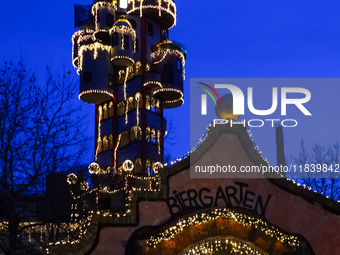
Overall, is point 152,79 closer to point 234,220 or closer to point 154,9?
point 154,9

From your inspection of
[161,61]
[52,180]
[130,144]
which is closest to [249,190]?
[52,180]

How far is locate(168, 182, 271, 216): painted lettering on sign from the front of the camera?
14.0 meters

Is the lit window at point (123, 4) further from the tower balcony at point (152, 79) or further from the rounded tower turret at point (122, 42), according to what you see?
the tower balcony at point (152, 79)

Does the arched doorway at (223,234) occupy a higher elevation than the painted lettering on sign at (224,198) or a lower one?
lower

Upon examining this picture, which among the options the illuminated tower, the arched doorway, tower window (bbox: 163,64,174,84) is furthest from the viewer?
tower window (bbox: 163,64,174,84)

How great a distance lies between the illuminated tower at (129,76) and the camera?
3884cm

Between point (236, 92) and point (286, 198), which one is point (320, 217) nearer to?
point (286, 198)

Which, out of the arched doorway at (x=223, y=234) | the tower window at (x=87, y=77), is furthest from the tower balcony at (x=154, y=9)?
the arched doorway at (x=223, y=234)

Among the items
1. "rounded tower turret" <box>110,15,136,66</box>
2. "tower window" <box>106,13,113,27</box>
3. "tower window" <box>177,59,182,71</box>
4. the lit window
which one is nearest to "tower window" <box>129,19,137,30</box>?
"tower window" <box>106,13,113,27</box>

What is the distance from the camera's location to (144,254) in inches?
505

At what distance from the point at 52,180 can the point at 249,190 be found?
9653 millimetres

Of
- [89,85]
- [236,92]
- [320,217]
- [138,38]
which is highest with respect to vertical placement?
[138,38]

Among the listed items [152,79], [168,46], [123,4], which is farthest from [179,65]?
[123,4]

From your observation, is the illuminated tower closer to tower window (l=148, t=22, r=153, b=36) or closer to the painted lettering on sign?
tower window (l=148, t=22, r=153, b=36)
